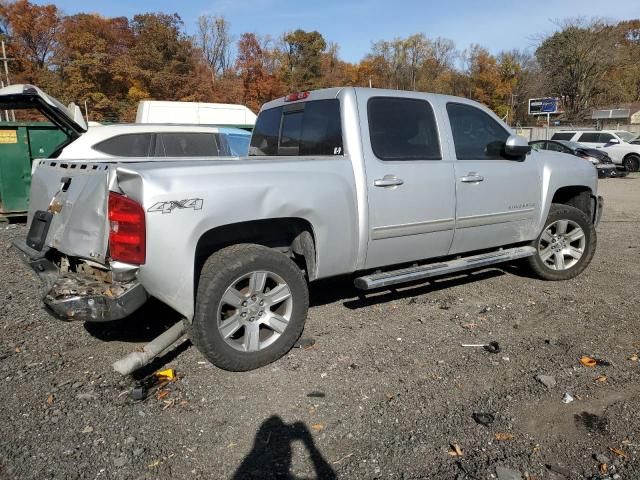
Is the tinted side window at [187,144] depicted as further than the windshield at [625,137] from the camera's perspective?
No

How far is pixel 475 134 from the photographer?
4965mm

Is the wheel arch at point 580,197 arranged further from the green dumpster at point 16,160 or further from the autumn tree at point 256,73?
the autumn tree at point 256,73

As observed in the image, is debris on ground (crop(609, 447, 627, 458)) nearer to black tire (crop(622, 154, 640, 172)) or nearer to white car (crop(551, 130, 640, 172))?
white car (crop(551, 130, 640, 172))

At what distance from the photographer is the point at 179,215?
313 centimetres

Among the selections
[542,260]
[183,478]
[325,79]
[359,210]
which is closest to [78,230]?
[183,478]

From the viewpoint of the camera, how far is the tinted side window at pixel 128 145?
7.58m

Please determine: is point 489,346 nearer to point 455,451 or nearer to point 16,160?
point 455,451

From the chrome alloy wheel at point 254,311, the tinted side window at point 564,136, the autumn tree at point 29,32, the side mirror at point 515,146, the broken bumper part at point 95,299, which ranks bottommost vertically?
the chrome alloy wheel at point 254,311

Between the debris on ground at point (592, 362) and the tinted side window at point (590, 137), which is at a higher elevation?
the tinted side window at point (590, 137)

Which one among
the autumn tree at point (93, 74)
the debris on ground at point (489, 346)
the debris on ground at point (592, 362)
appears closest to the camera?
the debris on ground at point (592, 362)

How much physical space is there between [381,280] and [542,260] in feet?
8.02

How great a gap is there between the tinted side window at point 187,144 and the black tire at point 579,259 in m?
5.02

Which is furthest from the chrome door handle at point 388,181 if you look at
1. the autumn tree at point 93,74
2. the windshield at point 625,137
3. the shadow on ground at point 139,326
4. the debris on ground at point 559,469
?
the autumn tree at point 93,74

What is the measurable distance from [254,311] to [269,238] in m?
0.65
